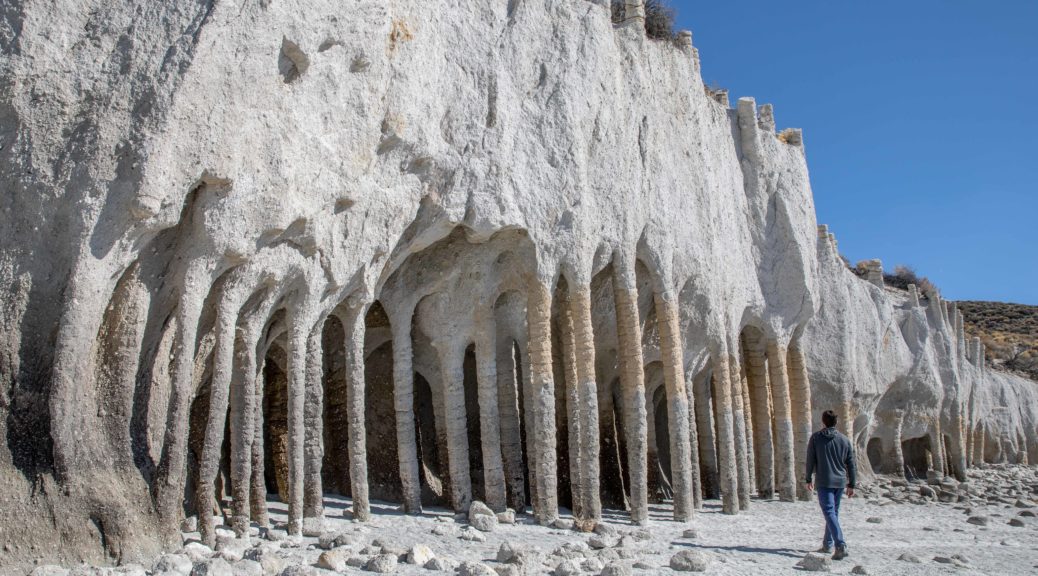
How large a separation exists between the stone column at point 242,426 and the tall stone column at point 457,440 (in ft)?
12.3

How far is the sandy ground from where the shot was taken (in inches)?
394

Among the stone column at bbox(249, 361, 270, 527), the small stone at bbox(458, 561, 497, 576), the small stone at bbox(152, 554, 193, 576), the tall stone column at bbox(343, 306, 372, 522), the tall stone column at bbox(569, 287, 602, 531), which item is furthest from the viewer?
the tall stone column at bbox(569, 287, 602, 531)

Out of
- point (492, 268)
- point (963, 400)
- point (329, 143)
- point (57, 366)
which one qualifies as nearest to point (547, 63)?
point (492, 268)

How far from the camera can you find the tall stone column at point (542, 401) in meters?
14.2

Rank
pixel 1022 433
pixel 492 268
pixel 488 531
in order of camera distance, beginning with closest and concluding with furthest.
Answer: pixel 488 531 → pixel 492 268 → pixel 1022 433

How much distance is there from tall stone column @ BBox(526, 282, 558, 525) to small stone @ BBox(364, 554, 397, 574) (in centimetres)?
508

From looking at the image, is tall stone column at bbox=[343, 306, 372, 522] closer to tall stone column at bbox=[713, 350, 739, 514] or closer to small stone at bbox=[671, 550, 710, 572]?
small stone at bbox=[671, 550, 710, 572]

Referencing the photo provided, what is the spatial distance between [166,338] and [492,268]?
6.14 meters

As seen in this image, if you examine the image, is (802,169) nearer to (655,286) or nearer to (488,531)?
(655,286)

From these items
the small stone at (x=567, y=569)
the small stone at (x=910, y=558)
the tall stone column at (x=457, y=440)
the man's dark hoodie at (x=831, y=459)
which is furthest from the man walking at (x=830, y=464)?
the tall stone column at (x=457, y=440)

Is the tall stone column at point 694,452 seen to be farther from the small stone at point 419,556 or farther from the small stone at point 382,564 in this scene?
the small stone at point 382,564

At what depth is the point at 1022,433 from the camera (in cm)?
4628

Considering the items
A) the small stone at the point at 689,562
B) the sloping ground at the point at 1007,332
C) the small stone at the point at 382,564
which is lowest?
the small stone at the point at 689,562

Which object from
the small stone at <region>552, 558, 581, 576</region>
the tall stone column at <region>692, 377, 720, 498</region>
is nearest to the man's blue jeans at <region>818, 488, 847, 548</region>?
the small stone at <region>552, 558, 581, 576</region>
